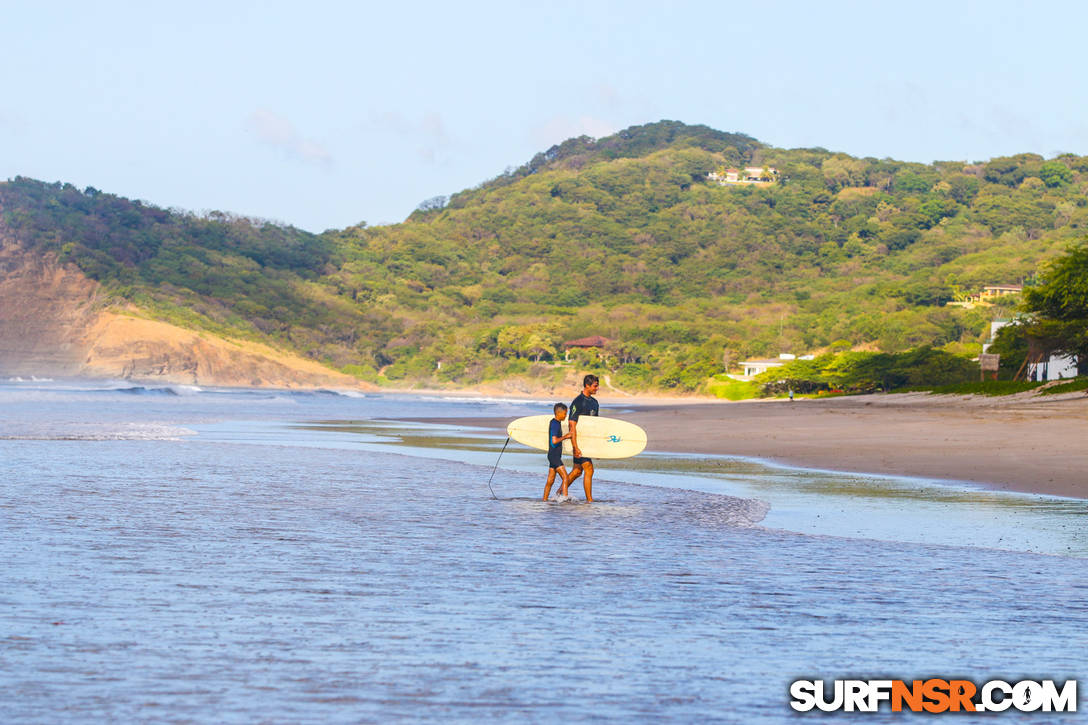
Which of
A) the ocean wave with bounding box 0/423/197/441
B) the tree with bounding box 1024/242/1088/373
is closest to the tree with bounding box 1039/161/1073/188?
the tree with bounding box 1024/242/1088/373

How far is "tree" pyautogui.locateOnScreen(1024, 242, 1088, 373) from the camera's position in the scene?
47.7 metres

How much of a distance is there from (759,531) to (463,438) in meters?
20.0

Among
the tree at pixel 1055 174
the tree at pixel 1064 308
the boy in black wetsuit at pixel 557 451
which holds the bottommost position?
the boy in black wetsuit at pixel 557 451

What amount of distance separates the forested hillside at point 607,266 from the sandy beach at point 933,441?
75.2 m

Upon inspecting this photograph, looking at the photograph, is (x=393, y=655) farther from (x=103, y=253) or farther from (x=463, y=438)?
(x=103, y=253)

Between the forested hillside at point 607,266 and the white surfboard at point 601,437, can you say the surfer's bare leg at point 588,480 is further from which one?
the forested hillside at point 607,266

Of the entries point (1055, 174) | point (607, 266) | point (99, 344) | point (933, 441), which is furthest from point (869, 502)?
point (1055, 174)

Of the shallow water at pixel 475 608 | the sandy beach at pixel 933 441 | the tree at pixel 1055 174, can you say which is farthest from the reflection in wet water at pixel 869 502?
the tree at pixel 1055 174

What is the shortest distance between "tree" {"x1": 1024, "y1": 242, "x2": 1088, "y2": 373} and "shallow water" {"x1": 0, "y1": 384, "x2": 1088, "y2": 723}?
122ft

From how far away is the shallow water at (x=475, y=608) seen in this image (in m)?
5.67

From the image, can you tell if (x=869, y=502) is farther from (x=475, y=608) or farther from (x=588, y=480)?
(x=475, y=608)

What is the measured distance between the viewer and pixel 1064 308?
4850 cm

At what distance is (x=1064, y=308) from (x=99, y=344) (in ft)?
379

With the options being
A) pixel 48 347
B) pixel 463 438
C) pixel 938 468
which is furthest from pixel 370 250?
pixel 938 468
